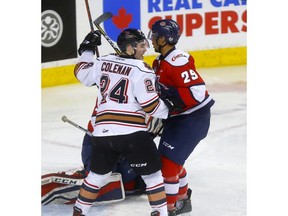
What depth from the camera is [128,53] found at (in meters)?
3.52

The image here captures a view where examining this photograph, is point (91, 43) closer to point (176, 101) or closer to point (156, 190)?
point (176, 101)

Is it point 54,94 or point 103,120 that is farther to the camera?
point 54,94

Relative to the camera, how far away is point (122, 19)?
21.3ft

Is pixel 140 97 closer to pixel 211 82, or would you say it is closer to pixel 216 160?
pixel 216 160

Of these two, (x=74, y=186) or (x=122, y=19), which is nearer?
(x=74, y=186)

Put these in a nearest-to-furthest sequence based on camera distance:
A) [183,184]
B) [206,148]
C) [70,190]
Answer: [183,184], [70,190], [206,148]

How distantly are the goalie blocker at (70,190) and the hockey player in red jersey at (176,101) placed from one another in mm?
361

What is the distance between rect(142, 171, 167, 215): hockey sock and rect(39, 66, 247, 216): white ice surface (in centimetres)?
37

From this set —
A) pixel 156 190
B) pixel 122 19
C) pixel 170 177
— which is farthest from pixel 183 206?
pixel 122 19

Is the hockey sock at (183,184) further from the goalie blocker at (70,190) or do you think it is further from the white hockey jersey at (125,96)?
the white hockey jersey at (125,96)

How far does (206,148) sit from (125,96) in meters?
1.68

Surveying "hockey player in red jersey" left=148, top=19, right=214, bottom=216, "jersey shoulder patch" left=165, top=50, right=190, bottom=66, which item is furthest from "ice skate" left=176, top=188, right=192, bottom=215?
"jersey shoulder patch" left=165, top=50, right=190, bottom=66
